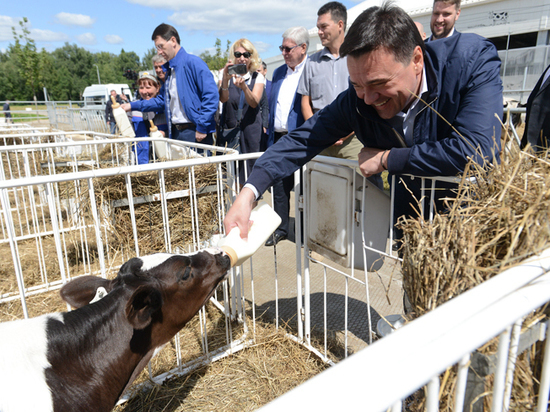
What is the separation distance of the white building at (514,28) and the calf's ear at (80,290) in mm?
14335

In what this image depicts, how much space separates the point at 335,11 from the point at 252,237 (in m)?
3.10

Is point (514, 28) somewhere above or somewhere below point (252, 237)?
above

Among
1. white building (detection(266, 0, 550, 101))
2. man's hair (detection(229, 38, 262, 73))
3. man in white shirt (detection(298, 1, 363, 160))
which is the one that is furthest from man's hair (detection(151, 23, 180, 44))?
white building (detection(266, 0, 550, 101))

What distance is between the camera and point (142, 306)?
1858 mm

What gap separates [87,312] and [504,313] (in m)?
1.80

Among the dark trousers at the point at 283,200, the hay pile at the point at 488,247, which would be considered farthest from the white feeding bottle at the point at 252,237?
the dark trousers at the point at 283,200

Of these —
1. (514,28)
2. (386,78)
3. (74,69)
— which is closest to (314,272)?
(386,78)

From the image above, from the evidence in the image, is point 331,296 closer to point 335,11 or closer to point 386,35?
point 386,35

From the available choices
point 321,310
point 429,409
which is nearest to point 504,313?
point 429,409

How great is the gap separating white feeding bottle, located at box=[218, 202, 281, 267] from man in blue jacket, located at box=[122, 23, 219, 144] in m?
2.96

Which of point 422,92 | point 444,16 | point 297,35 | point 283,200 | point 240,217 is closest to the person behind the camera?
point 422,92

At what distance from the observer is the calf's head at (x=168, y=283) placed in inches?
79.2

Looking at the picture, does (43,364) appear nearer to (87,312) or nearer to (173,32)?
(87,312)

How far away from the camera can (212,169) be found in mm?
3359
